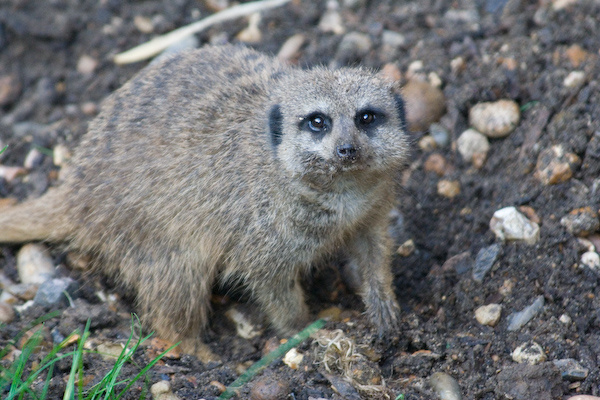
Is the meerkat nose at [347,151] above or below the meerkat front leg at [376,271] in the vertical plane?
above

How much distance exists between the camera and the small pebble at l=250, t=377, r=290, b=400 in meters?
3.51

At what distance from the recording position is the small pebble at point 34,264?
4.80 m

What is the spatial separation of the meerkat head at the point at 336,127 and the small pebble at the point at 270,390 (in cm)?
118

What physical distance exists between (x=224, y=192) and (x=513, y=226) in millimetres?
1859

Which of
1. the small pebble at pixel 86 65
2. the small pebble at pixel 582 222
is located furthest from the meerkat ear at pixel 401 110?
the small pebble at pixel 86 65

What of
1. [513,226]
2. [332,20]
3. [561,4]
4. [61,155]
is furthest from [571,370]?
[61,155]

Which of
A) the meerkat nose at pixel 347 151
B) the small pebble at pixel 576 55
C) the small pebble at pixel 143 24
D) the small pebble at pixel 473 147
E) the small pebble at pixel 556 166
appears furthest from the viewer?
the small pebble at pixel 143 24

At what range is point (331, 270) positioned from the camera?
5.20 m

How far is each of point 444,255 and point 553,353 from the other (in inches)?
49.5

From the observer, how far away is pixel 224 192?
14.7 feet

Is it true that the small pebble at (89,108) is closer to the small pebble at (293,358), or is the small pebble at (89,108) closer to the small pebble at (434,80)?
the small pebble at (434,80)

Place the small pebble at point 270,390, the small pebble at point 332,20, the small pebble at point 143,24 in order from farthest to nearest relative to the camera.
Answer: the small pebble at point 143,24, the small pebble at point 332,20, the small pebble at point 270,390

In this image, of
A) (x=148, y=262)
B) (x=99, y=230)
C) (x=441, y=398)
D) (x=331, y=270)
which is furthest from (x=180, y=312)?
(x=441, y=398)

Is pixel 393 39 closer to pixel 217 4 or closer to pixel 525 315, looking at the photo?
pixel 217 4
